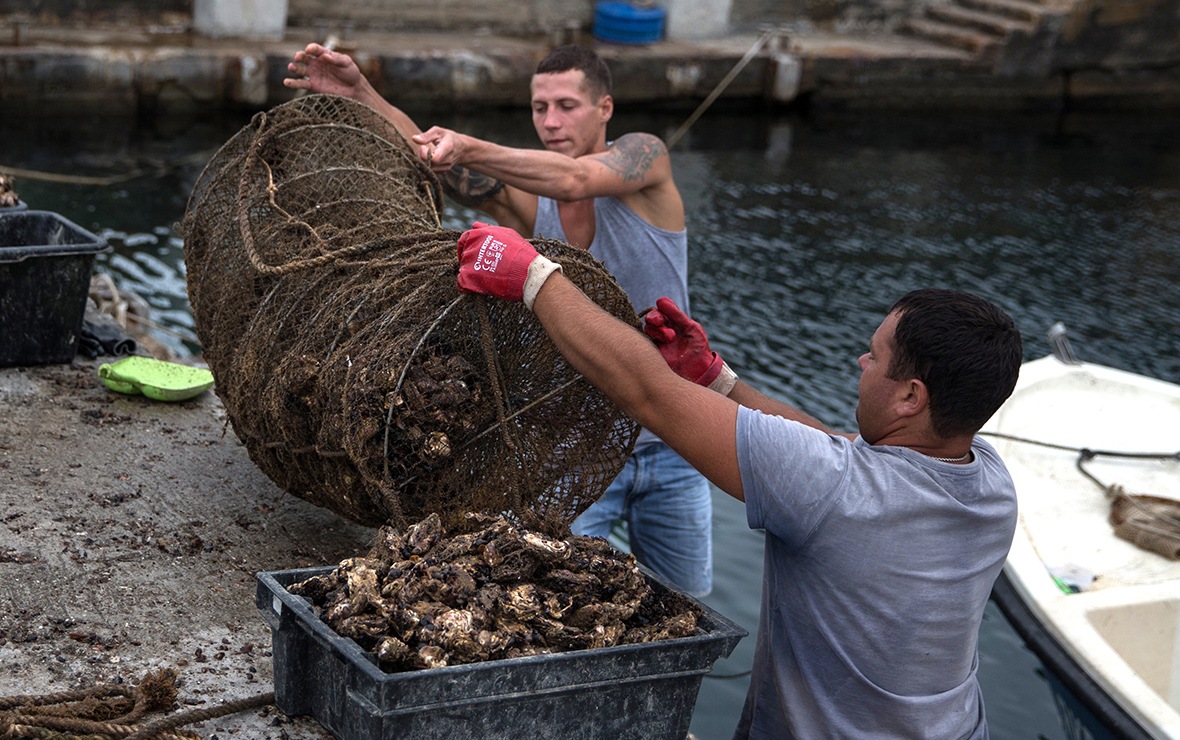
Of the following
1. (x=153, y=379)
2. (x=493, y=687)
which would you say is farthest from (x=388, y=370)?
(x=153, y=379)

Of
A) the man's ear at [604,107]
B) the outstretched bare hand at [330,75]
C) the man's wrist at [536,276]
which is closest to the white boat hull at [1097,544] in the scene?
the man's ear at [604,107]

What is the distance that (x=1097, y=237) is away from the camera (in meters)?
13.8

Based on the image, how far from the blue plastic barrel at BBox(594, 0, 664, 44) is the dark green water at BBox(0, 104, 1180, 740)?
4.74 feet

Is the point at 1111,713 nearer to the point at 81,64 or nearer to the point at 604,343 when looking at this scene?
the point at 604,343

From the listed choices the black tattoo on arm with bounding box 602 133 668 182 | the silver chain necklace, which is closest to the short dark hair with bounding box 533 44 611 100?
the black tattoo on arm with bounding box 602 133 668 182

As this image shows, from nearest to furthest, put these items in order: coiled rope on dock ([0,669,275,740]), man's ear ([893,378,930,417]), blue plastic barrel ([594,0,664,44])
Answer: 1. man's ear ([893,378,930,417])
2. coiled rope on dock ([0,669,275,740])
3. blue plastic barrel ([594,0,664,44])

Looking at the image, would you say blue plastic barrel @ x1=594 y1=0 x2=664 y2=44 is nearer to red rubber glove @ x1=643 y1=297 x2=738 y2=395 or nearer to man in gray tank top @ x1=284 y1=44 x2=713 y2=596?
man in gray tank top @ x1=284 y1=44 x2=713 y2=596

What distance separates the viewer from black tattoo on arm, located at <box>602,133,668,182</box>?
432cm

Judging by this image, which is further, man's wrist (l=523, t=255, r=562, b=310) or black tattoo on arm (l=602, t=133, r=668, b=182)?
black tattoo on arm (l=602, t=133, r=668, b=182)

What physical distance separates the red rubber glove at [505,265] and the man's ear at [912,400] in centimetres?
90

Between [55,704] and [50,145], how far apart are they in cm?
1238

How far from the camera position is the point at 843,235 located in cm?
1305

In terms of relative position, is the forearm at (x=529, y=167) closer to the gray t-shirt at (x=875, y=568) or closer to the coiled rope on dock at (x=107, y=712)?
the gray t-shirt at (x=875, y=568)

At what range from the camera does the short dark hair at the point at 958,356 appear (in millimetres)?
2484
